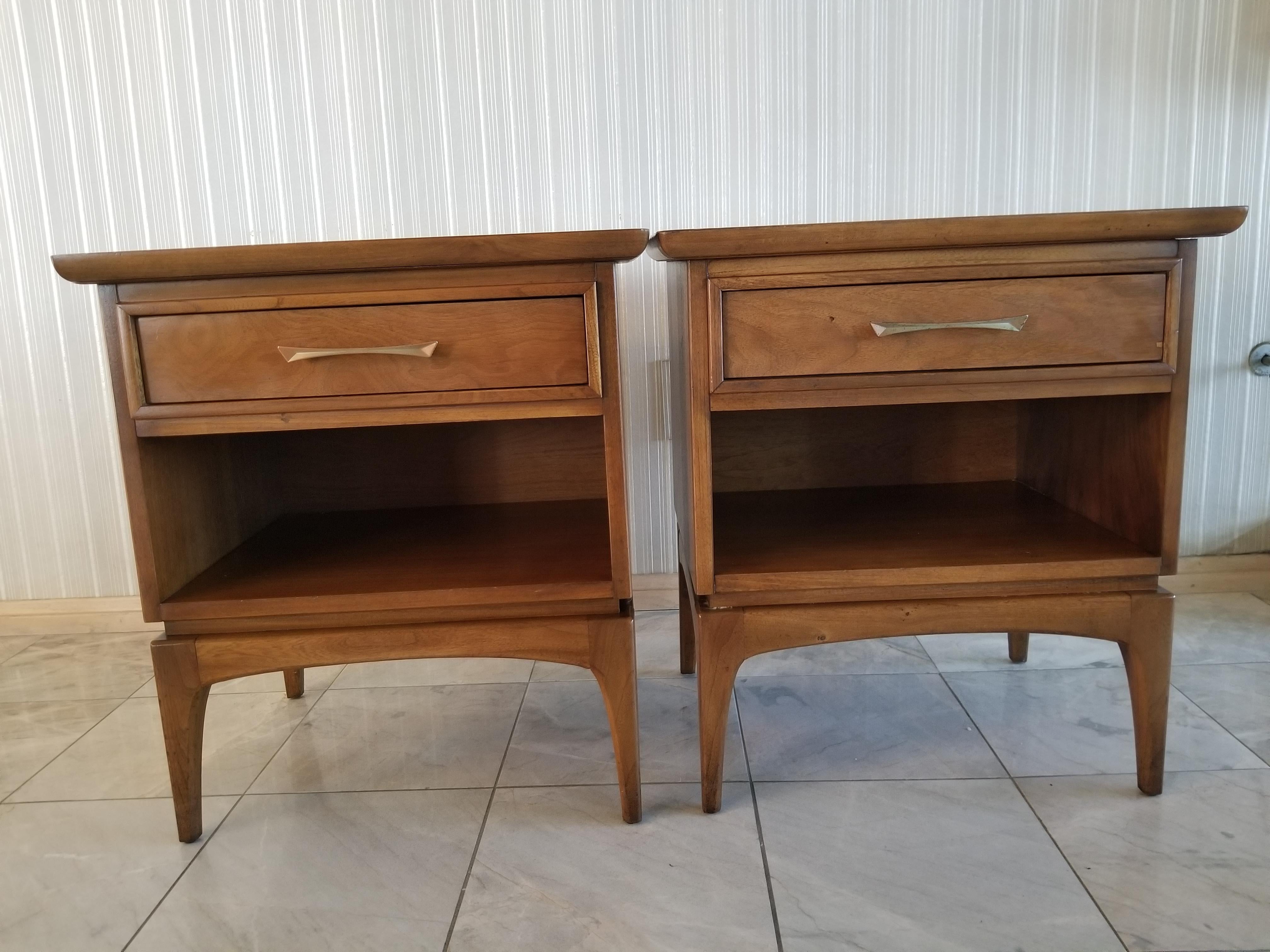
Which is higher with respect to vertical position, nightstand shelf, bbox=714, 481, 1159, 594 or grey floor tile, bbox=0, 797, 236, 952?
nightstand shelf, bbox=714, 481, 1159, 594

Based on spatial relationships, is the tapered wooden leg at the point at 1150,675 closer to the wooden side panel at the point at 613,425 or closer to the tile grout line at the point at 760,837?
the tile grout line at the point at 760,837

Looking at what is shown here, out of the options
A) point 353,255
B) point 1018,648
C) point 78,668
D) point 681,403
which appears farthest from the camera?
point 78,668

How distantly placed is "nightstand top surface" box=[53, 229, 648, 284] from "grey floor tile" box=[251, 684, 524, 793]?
685mm

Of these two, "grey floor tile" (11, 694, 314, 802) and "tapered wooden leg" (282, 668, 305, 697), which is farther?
"tapered wooden leg" (282, 668, 305, 697)

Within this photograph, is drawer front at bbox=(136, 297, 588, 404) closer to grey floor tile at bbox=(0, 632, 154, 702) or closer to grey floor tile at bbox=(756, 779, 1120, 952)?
grey floor tile at bbox=(756, 779, 1120, 952)

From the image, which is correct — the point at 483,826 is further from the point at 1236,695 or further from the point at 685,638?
the point at 1236,695

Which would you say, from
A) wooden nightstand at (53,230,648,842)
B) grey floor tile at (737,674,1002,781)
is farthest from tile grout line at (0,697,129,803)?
grey floor tile at (737,674,1002,781)

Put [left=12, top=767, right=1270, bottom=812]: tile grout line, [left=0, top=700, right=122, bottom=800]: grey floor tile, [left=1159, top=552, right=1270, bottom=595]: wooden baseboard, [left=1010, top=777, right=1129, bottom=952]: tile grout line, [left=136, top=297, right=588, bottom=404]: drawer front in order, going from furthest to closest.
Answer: [left=1159, top=552, right=1270, bottom=595]: wooden baseboard < [left=0, top=700, right=122, bottom=800]: grey floor tile < [left=12, top=767, right=1270, bottom=812]: tile grout line < [left=136, top=297, right=588, bottom=404]: drawer front < [left=1010, top=777, right=1129, bottom=952]: tile grout line

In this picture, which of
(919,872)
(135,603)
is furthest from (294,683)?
(919,872)

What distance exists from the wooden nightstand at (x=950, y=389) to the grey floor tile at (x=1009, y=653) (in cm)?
38

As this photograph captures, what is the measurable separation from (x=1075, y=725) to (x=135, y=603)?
172 cm

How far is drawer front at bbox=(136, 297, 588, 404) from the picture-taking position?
918mm

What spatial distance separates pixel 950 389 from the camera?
0.95 m

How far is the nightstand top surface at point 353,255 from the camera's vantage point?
0.88 meters
